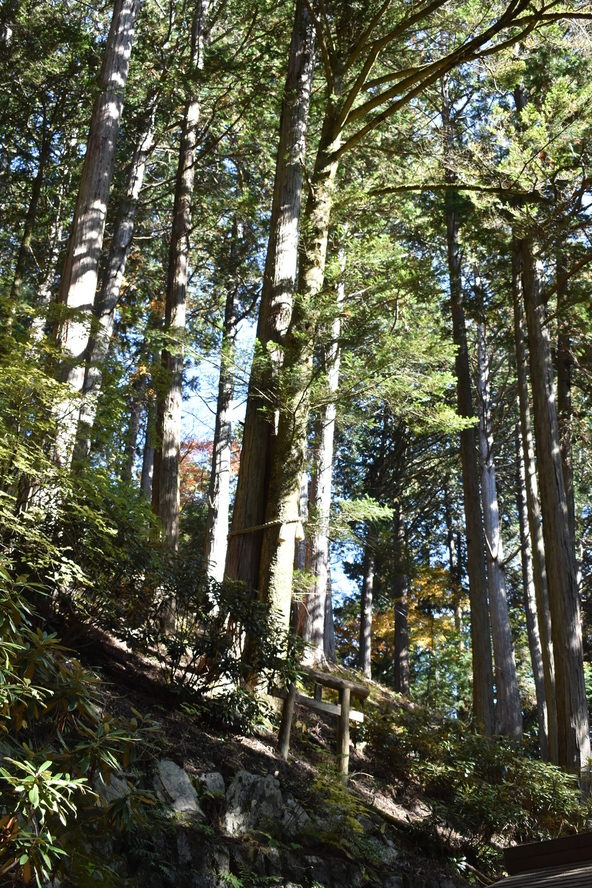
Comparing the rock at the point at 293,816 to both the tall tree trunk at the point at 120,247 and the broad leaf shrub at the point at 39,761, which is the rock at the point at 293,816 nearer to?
the broad leaf shrub at the point at 39,761

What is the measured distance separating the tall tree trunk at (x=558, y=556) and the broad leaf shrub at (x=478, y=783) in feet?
3.48

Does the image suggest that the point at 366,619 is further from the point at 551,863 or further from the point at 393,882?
the point at 551,863

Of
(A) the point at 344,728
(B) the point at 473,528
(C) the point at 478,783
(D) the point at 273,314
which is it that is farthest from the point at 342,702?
(B) the point at 473,528

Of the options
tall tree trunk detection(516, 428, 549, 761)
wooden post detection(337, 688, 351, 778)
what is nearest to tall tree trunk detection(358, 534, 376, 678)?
tall tree trunk detection(516, 428, 549, 761)

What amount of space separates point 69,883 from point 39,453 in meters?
2.88

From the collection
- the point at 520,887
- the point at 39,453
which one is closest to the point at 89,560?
the point at 39,453

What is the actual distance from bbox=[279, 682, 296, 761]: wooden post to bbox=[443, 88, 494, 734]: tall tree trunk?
198 inches

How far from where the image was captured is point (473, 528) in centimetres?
1356

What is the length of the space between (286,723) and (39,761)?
4.21 m

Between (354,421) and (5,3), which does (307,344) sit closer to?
(354,421)

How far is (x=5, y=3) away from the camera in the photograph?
47.5 feet

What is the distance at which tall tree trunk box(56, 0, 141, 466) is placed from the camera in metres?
8.17

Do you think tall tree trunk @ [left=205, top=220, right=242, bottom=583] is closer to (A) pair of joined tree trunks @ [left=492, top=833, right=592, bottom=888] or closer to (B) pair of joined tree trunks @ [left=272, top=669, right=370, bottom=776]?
(B) pair of joined tree trunks @ [left=272, top=669, right=370, bottom=776]

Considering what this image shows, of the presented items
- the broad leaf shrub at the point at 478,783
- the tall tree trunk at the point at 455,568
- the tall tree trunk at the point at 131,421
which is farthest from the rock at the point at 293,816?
the tall tree trunk at the point at 455,568
